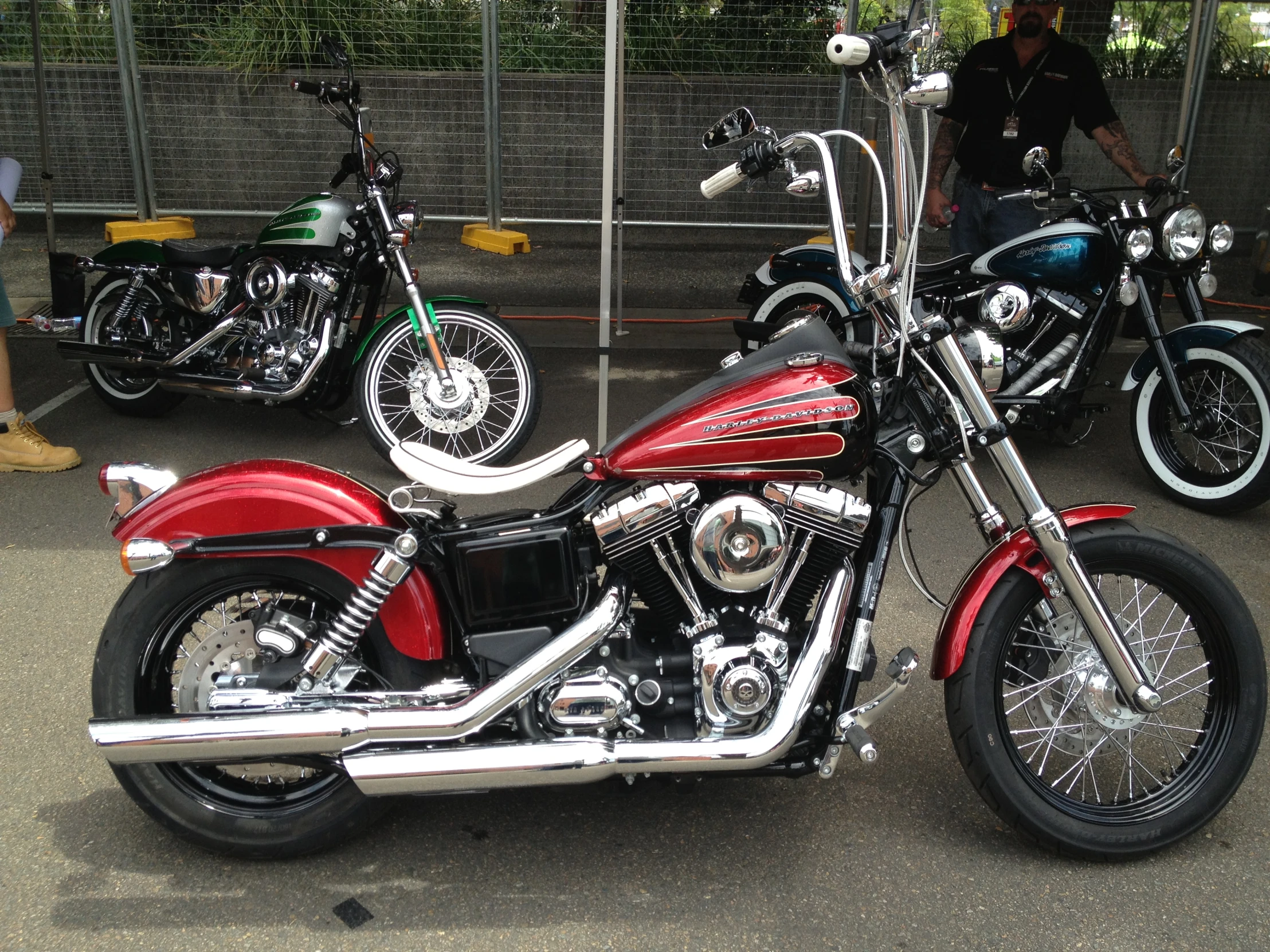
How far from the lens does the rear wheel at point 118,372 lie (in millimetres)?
5730

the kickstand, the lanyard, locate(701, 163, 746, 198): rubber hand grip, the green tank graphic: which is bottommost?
the kickstand

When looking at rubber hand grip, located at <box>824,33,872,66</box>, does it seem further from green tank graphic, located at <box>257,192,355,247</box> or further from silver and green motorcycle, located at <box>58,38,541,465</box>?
green tank graphic, located at <box>257,192,355,247</box>

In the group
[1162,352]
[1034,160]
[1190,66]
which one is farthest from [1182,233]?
[1190,66]

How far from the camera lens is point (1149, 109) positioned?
961 centimetres

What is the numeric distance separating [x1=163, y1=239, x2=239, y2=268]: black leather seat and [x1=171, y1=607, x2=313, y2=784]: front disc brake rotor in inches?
129

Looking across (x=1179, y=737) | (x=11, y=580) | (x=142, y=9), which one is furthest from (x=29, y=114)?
(x=1179, y=737)

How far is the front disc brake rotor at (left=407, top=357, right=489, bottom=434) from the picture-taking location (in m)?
5.21

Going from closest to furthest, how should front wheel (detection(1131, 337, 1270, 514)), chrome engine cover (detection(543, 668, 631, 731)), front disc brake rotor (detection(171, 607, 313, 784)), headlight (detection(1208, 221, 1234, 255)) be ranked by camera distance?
chrome engine cover (detection(543, 668, 631, 731))
front disc brake rotor (detection(171, 607, 313, 784))
front wheel (detection(1131, 337, 1270, 514))
headlight (detection(1208, 221, 1234, 255))

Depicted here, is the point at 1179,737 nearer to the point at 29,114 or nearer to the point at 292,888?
the point at 292,888

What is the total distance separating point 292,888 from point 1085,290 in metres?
4.21

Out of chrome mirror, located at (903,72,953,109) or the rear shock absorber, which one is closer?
chrome mirror, located at (903,72,953,109)

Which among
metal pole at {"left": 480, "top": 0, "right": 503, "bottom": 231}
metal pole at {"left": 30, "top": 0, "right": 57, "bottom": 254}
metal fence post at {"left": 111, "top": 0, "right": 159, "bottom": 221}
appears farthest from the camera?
metal pole at {"left": 480, "top": 0, "right": 503, "bottom": 231}

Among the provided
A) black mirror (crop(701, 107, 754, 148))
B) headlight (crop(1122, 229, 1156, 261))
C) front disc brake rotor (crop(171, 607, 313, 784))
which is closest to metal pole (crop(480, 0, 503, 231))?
headlight (crop(1122, 229, 1156, 261))

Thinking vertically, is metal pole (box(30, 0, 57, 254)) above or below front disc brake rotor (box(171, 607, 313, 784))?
above
